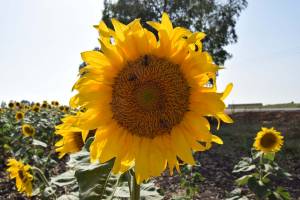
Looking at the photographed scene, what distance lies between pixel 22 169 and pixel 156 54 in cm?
259

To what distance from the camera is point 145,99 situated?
1.30 metres

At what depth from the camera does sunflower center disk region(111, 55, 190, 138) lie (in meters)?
1.32

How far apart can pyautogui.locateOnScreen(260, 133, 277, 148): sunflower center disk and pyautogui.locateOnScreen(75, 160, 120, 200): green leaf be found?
11.1ft

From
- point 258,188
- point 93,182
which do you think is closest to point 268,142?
point 258,188

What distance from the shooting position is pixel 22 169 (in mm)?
3568

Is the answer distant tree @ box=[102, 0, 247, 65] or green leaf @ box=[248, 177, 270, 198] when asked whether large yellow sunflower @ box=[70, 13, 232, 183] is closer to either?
green leaf @ box=[248, 177, 270, 198]

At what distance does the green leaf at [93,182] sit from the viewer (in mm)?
1205

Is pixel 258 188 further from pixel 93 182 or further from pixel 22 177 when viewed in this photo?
pixel 93 182

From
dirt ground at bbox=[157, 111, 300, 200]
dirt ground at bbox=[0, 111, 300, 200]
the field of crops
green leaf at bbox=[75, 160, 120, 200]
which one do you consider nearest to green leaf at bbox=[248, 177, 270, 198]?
the field of crops

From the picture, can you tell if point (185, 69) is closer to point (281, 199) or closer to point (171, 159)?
point (171, 159)

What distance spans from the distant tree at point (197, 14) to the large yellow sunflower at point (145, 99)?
20332mm

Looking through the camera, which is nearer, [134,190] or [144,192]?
[134,190]

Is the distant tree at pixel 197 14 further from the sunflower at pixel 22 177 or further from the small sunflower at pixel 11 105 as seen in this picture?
the sunflower at pixel 22 177

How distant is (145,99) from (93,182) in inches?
11.6
